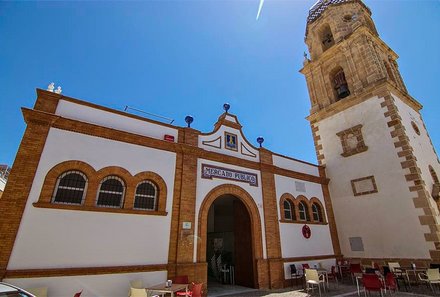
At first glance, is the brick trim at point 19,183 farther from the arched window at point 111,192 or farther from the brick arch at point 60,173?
the arched window at point 111,192

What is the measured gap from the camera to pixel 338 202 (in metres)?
14.7

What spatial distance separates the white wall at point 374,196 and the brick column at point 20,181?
15444 millimetres

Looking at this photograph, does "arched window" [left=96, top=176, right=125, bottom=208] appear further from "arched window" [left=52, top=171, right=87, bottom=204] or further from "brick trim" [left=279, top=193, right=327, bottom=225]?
"brick trim" [left=279, top=193, right=327, bottom=225]

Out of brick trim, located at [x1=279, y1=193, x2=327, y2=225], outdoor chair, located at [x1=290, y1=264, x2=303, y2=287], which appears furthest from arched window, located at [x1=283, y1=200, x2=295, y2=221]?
outdoor chair, located at [x1=290, y1=264, x2=303, y2=287]

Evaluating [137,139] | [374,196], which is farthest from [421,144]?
[137,139]

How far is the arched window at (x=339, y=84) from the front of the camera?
16.8m

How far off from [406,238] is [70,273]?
569 inches

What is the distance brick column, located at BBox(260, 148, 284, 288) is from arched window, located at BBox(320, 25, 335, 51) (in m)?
11.8

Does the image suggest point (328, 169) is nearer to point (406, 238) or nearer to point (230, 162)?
point (406, 238)

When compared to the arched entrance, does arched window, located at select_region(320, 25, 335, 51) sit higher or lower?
higher

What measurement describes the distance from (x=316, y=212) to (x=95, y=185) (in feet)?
39.9

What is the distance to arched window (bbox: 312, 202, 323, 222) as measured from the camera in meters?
13.9

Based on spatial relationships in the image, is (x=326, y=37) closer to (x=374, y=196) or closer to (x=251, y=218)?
(x=374, y=196)

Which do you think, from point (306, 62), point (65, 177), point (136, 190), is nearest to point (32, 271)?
point (65, 177)
